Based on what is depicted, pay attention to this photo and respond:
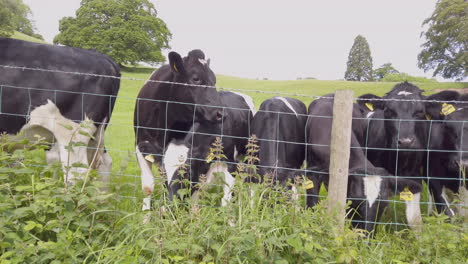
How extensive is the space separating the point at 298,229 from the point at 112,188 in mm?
2929

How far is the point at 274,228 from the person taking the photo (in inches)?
114

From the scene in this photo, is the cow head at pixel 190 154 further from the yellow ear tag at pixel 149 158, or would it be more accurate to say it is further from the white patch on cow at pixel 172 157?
the yellow ear tag at pixel 149 158

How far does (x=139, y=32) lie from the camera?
44.5 meters

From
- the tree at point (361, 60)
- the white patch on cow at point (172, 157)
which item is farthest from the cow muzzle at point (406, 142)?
the tree at point (361, 60)

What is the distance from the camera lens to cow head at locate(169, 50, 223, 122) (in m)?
4.95

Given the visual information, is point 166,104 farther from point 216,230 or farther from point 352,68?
point 352,68

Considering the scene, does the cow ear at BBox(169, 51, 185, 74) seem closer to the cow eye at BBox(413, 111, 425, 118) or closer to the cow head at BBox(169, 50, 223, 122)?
the cow head at BBox(169, 50, 223, 122)

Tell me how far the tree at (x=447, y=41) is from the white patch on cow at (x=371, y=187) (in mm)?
34890

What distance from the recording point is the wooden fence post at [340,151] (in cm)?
350

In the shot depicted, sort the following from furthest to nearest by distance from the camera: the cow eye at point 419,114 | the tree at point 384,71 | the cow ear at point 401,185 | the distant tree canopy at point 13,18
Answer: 1. the tree at point 384,71
2. the distant tree canopy at point 13,18
3. the cow eye at point 419,114
4. the cow ear at point 401,185

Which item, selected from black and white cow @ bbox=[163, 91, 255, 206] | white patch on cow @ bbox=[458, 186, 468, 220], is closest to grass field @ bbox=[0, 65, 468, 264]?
white patch on cow @ bbox=[458, 186, 468, 220]

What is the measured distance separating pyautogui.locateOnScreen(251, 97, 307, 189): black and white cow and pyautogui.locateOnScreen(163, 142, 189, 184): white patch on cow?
0.95m

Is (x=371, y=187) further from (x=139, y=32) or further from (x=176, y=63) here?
(x=139, y=32)

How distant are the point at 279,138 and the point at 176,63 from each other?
1.72 m
